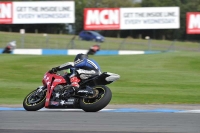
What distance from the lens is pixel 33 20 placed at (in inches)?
1672

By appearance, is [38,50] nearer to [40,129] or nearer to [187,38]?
[187,38]

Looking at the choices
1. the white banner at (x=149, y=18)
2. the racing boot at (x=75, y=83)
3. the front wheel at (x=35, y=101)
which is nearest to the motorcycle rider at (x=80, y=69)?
the racing boot at (x=75, y=83)

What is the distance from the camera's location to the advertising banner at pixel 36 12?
138 ft

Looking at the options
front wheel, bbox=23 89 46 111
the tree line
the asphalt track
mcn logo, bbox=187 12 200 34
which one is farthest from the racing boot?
the tree line

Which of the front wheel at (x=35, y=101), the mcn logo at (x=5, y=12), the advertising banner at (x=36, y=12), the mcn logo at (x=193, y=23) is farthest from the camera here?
the mcn logo at (x=193, y=23)

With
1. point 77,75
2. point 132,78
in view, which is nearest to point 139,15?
point 132,78

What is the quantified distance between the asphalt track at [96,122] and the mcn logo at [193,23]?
1353 inches

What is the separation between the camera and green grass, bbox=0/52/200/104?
46.5ft

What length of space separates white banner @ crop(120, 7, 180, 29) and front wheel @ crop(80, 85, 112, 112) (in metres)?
32.9

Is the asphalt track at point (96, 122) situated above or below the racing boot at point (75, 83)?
below

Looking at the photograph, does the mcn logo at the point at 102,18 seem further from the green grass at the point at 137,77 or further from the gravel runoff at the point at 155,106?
the gravel runoff at the point at 155,106

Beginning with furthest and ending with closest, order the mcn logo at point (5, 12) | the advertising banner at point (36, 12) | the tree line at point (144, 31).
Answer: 1. the tree line at point (144, 31)
2. the advertising banner at point (36, 12)
3. the mcn logo at point (5, 12)

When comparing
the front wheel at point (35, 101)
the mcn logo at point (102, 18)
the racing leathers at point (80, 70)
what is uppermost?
the mcn logo at point (102, 18)

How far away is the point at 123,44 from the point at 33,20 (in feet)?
25.9
